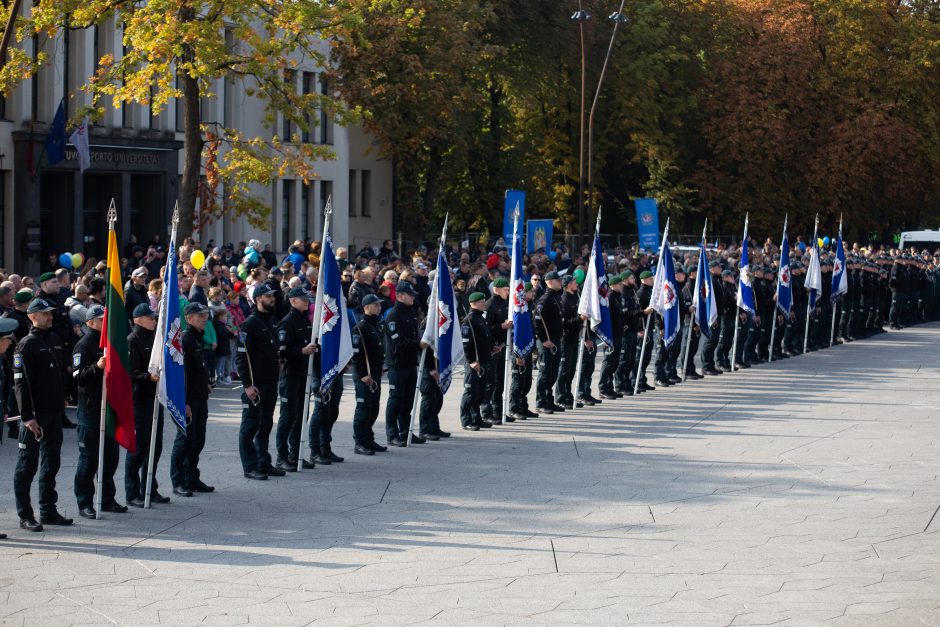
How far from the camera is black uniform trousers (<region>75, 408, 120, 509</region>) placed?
12461mm

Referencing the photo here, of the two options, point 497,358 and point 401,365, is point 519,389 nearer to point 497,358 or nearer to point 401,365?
point 497,358

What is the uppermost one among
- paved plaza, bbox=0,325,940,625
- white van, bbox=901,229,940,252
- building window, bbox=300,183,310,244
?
building window, bbox=300,183,310,244

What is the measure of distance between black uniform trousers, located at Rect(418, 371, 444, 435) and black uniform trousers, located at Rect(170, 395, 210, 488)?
160 inches

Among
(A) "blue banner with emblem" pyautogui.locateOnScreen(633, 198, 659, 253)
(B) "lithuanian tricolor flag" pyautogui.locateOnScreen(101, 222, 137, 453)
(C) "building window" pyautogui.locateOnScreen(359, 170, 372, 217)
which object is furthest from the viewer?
(C) "building window" pyautogui.locateOnScreen(359, 170, 372, 217)

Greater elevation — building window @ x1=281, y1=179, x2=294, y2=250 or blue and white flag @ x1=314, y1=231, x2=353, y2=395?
building window @ x1=281, y1=179, x2=294, y2=250

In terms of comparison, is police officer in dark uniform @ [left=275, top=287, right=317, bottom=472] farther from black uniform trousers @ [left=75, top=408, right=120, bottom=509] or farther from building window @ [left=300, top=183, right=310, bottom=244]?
building window @ [left=300, top=183, right=310, bottom=244]

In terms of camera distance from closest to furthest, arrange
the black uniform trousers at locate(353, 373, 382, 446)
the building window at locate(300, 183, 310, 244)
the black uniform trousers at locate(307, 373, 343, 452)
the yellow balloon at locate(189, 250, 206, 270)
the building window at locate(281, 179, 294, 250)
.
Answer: the black uniform trousers at locate(307, 373, 343, 452)
the black uniform trousers at locate(353, 373, 382, 446)
the yellow balloon at locate(189, 250, 206, 270)
the building window at locate(281, 179, 294, 250)
the building window at locate(300, 183, 310, 244)

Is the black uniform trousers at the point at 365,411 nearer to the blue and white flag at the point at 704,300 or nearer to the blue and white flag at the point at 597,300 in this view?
the blue and white flag at the point at 597,300

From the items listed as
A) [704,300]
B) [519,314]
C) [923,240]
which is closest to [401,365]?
[519,314]

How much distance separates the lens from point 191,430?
44.0 ft

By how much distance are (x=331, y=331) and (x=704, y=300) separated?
10.8 metres

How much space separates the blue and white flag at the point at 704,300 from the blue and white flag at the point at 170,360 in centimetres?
1284

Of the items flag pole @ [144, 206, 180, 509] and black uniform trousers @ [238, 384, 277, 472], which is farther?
black uniform trousers @ [238, 384, 277, 472]

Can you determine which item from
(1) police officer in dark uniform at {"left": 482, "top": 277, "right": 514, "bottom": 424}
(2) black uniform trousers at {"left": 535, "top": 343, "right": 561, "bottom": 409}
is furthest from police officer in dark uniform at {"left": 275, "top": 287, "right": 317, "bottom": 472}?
(2) black uniform trousers at {"left": 535, "top": 343, "right": 561, "bottom": 409}
